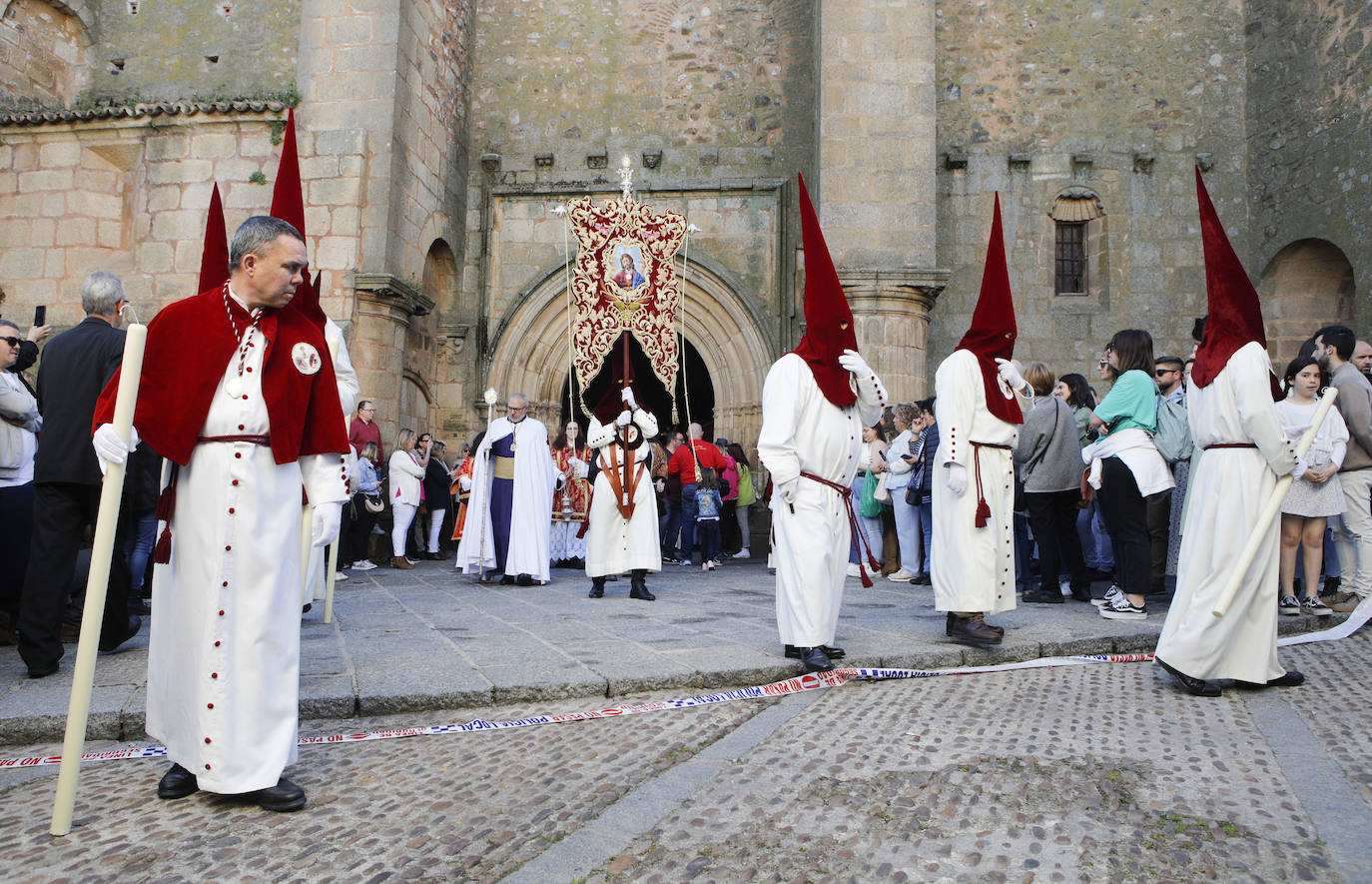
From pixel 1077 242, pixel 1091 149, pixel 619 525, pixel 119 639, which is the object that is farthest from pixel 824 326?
pixel 1091 149

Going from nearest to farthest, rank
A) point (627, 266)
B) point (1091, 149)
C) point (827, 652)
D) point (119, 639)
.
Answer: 1. point (827, 652)
2. point (119, 639)
3. point (627, 266)
4. point (1091, 149)

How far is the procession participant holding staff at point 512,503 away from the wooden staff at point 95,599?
587 cm

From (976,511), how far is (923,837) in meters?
2.64

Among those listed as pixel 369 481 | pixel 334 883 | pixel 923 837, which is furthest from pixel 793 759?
pixel 369 481

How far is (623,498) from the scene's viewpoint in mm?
7723

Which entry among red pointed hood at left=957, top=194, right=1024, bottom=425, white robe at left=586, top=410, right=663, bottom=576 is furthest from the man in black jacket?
red pointed hood at left=957, top=194, right=1024, bottom=425

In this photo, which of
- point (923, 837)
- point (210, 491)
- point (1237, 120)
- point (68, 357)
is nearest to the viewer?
point (923, 837)

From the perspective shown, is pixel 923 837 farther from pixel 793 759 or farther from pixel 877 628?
pixel 877 628

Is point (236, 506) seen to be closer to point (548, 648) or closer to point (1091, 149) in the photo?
point (548, 648)

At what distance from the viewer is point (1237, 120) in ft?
39.6

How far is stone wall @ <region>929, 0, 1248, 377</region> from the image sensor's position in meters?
12.0

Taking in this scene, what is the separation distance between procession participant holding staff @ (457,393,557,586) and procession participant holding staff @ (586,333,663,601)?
935 millimetres

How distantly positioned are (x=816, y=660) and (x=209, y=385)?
275 cm

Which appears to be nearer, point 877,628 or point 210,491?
point 210,491
